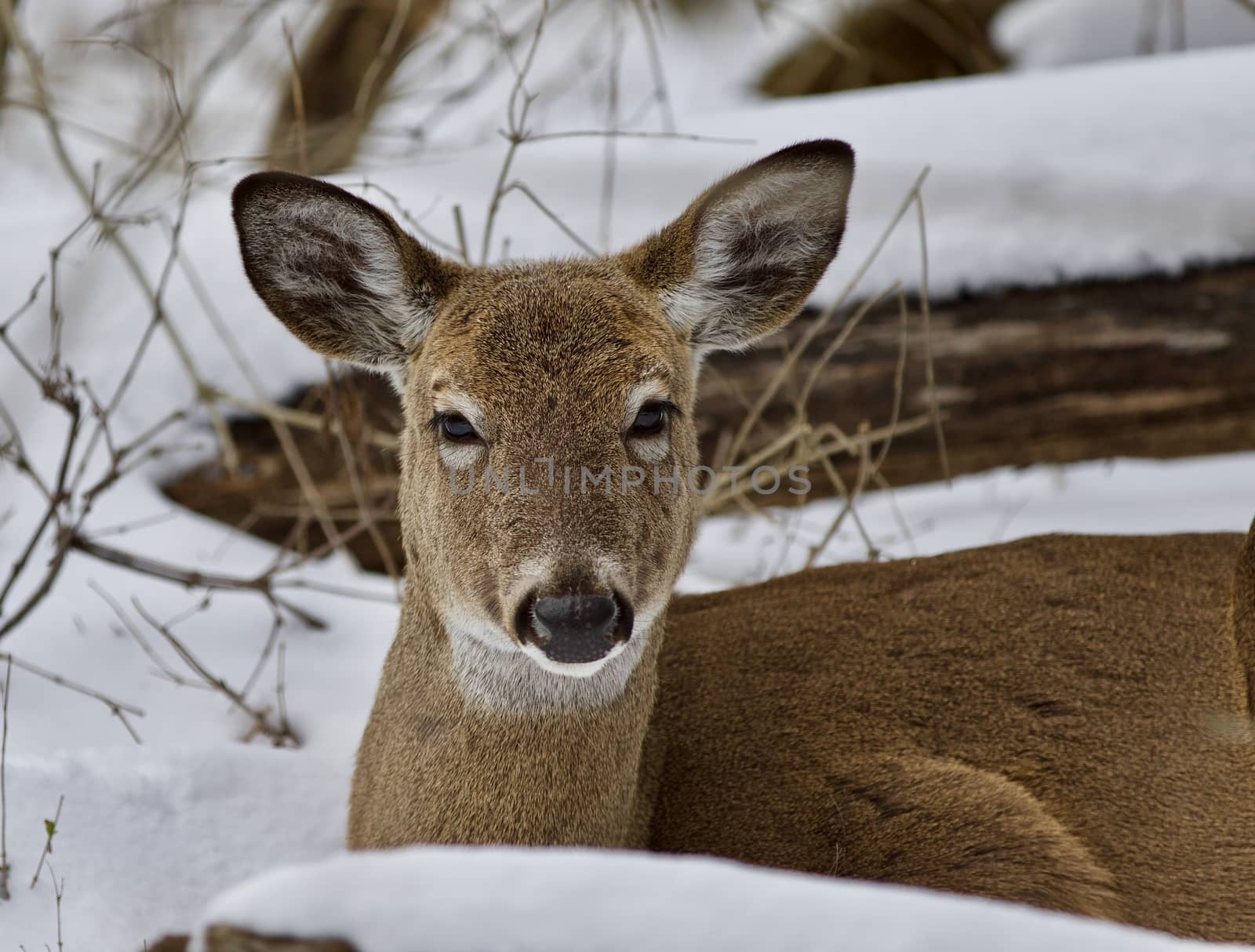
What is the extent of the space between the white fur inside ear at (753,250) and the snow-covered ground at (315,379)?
0.82 m

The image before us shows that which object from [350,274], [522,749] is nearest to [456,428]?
[350,274]

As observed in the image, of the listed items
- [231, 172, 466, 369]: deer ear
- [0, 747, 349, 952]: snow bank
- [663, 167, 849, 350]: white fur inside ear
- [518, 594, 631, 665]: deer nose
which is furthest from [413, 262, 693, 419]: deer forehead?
[0, 747, 349, 952]: snow bank

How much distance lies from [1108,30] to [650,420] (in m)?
5.99

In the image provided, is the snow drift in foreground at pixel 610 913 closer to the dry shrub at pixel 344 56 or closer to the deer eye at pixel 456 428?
the deer eye at pixel 456 428

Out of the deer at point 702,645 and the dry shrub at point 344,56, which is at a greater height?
the dry shrub at point 344,56

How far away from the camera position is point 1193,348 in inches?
206

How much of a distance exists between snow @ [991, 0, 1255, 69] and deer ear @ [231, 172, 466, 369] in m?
5.38

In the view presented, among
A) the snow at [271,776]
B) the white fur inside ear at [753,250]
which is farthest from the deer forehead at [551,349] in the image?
the snow at [271,776]

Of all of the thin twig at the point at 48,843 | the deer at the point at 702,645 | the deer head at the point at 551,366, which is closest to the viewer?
the deer head at the point at 551,366

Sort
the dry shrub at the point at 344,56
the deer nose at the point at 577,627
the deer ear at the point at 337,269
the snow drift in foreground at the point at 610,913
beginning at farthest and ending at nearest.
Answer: the dry shrub at the point at 344,56 < the deer ear at the point at 337,269 < the deer nose at the point at 577,627 < the snow drift in foreground at the point at 610,913

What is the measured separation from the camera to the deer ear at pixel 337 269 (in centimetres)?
307

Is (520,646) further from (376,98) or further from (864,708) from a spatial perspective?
(376,98)

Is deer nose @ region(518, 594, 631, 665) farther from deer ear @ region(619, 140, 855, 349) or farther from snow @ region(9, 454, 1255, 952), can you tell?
deer ear @ region(619, 140, 855, 349)

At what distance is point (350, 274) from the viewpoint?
127 inches
